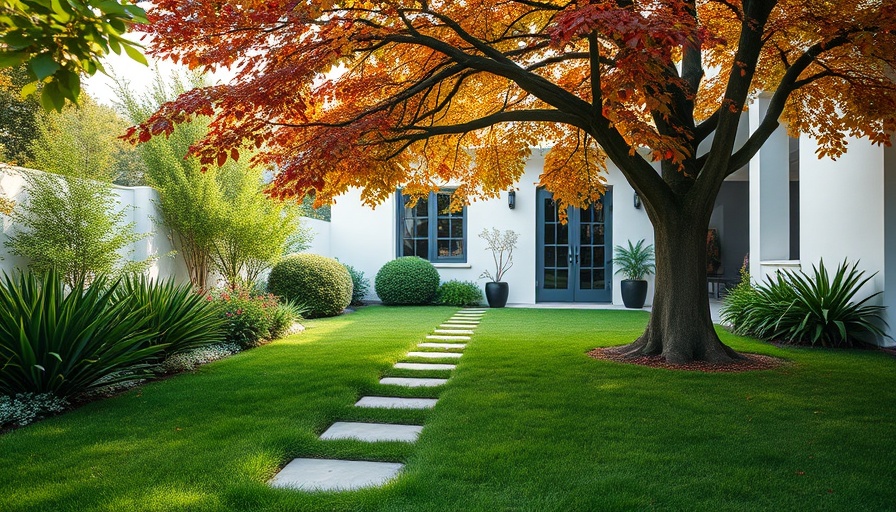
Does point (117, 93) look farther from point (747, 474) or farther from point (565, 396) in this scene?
point (747, 474)

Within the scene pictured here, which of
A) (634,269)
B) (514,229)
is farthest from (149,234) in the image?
(634,269)

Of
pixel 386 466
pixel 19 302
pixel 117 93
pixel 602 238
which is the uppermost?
pixel 117 93

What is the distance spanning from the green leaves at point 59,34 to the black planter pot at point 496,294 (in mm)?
10723

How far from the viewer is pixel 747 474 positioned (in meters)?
2.69

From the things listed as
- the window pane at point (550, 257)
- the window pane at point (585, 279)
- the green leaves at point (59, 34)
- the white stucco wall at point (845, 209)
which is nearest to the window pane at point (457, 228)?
the window pane at point (550, 257)

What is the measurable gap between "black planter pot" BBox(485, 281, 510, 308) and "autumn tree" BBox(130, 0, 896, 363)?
195 inches

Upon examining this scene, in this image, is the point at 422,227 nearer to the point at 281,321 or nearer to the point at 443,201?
the point at 443,201

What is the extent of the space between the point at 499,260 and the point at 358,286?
2.98 meters

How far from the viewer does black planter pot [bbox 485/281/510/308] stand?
481 inches

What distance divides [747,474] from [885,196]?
5176 mm

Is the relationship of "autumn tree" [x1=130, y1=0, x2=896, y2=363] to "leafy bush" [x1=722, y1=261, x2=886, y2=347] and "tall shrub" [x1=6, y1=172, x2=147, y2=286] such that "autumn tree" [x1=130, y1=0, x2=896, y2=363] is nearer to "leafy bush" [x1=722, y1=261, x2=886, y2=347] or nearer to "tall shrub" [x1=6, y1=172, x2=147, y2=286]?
"tall shrub" [x1=6, y1=172, x2=147, y2=286]

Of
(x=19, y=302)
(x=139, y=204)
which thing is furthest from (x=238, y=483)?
(x=139, y=204)

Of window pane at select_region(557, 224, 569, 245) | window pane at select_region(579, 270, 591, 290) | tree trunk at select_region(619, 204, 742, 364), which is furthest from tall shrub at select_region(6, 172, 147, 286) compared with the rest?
window pane at select_region(579, 270, 591, 290)

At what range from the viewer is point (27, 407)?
145 inches
